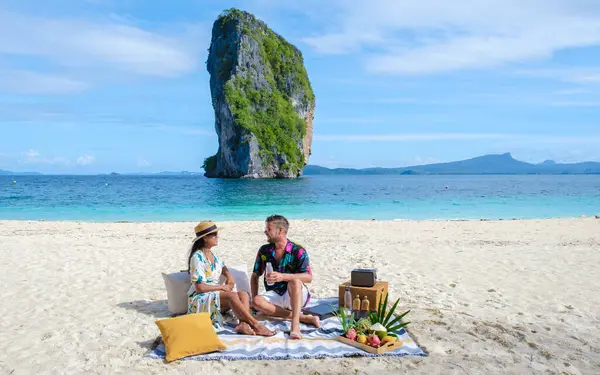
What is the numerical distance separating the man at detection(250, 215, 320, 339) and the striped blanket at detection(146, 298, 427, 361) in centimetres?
25

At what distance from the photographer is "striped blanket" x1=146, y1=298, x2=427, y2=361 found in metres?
5.02

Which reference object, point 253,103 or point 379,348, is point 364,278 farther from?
point 253,103

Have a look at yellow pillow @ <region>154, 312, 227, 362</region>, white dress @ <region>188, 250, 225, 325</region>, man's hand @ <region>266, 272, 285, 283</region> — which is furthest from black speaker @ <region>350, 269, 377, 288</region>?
yellow pillow @ <region>154, 312, 227, 362</region>

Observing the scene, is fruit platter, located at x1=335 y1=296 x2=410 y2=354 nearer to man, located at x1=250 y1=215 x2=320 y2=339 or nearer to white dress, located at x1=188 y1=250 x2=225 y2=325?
man, located at x1=250 y1=215 x2=320 y2=339

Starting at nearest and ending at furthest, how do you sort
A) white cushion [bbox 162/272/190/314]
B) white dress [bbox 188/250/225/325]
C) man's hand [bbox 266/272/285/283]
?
man's hand [bbox 266/272/285/283], white dress [bbox 188/250/225/325], white cushion [bbox 162/272/190/314]

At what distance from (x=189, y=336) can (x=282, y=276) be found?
1235mm

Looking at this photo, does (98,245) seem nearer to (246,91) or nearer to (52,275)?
(52,275)

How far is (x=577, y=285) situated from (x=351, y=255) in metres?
4.56

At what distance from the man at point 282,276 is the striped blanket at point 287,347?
10.0 inches

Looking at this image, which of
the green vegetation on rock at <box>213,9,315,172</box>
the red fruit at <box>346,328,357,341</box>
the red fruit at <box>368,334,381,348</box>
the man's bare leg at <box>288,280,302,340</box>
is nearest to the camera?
the red fruit at <box>368,334,381,348</box>

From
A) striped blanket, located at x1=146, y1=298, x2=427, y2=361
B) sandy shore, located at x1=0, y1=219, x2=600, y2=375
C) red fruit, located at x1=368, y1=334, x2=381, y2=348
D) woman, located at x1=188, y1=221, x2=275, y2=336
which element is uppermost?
woman, located at x1=188, y1=221, x2=275, y2=336

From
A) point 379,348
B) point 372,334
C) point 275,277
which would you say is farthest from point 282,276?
point 379,348

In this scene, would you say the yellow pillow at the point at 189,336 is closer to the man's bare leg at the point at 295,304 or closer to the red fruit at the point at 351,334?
the man's bare leg at the point at 295,304

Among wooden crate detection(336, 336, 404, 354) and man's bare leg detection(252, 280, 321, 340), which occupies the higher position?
man's bare leg detection(252, 280, 321, 340)
